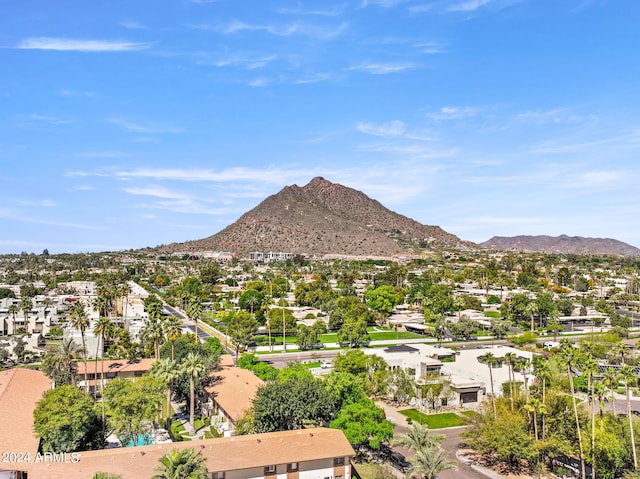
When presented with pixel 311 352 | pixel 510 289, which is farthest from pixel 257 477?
pixel 510 289

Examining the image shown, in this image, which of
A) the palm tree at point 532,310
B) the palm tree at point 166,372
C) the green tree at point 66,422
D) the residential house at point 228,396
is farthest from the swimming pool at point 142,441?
the palm tree at point 532,310

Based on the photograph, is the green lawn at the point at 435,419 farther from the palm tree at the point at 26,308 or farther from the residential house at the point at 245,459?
the palm tree at the point at 26,308

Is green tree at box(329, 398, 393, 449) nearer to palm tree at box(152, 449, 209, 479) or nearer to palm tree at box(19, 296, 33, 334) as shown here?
palm tree at box(152, 449, 209, 479)

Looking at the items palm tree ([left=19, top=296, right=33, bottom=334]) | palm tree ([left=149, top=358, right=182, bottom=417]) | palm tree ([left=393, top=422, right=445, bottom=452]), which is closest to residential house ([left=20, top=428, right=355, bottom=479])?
palm tree ([left=393, top=422, right=445, bottom=452])

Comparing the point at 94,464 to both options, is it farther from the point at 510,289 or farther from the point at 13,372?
the point at 510,289

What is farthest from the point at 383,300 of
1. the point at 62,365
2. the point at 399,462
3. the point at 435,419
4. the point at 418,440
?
the point at 418,440

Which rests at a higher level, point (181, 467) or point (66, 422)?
point (181, 467)

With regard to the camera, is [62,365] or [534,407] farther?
[62,365]

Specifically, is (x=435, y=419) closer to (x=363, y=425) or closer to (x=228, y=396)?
(x=363, y=425)
